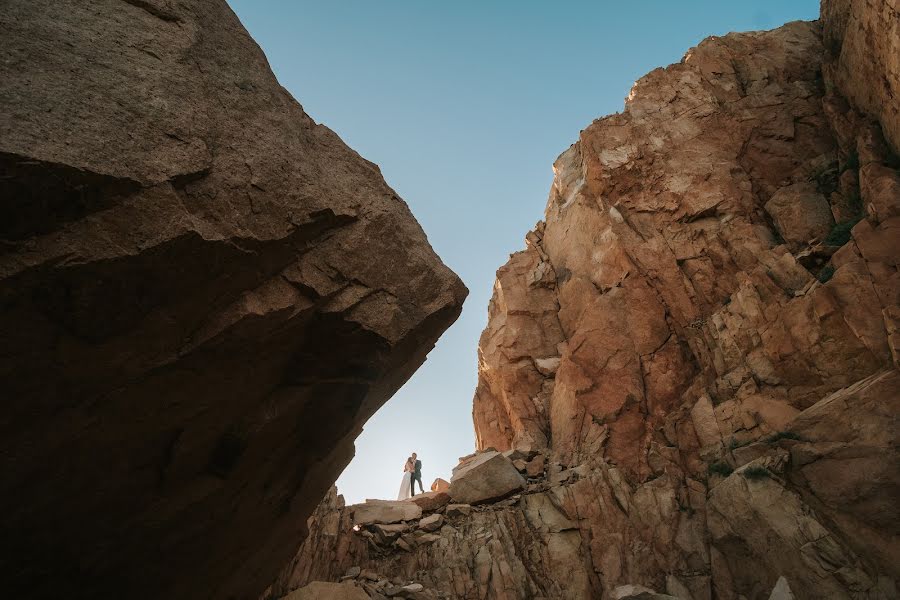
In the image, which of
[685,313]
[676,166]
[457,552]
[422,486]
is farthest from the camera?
[422,486]

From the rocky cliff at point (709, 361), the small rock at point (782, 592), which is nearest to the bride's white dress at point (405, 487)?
the rocky cliff at point (709, 361)

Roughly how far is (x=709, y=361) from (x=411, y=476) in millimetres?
18954

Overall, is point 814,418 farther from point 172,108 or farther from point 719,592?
point 172,108

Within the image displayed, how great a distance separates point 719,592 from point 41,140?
18.3m

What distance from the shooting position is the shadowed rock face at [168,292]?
4555 mm

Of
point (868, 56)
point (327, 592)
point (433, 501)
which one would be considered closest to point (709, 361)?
point (868, 56)

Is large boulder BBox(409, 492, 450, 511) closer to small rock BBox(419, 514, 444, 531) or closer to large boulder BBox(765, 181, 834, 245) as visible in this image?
small rock BBox(419, 514, 444, 531)

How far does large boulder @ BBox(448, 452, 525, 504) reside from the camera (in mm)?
19828

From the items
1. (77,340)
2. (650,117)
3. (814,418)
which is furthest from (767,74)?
(77,340)

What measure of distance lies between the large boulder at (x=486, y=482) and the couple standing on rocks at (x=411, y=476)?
9987mm

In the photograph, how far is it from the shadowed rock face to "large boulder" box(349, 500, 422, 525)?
10.5m

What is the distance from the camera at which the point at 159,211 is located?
494 cm

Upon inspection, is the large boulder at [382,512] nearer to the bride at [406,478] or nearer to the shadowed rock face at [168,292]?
the bride at [406,478]

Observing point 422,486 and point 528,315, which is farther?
point 422,486
